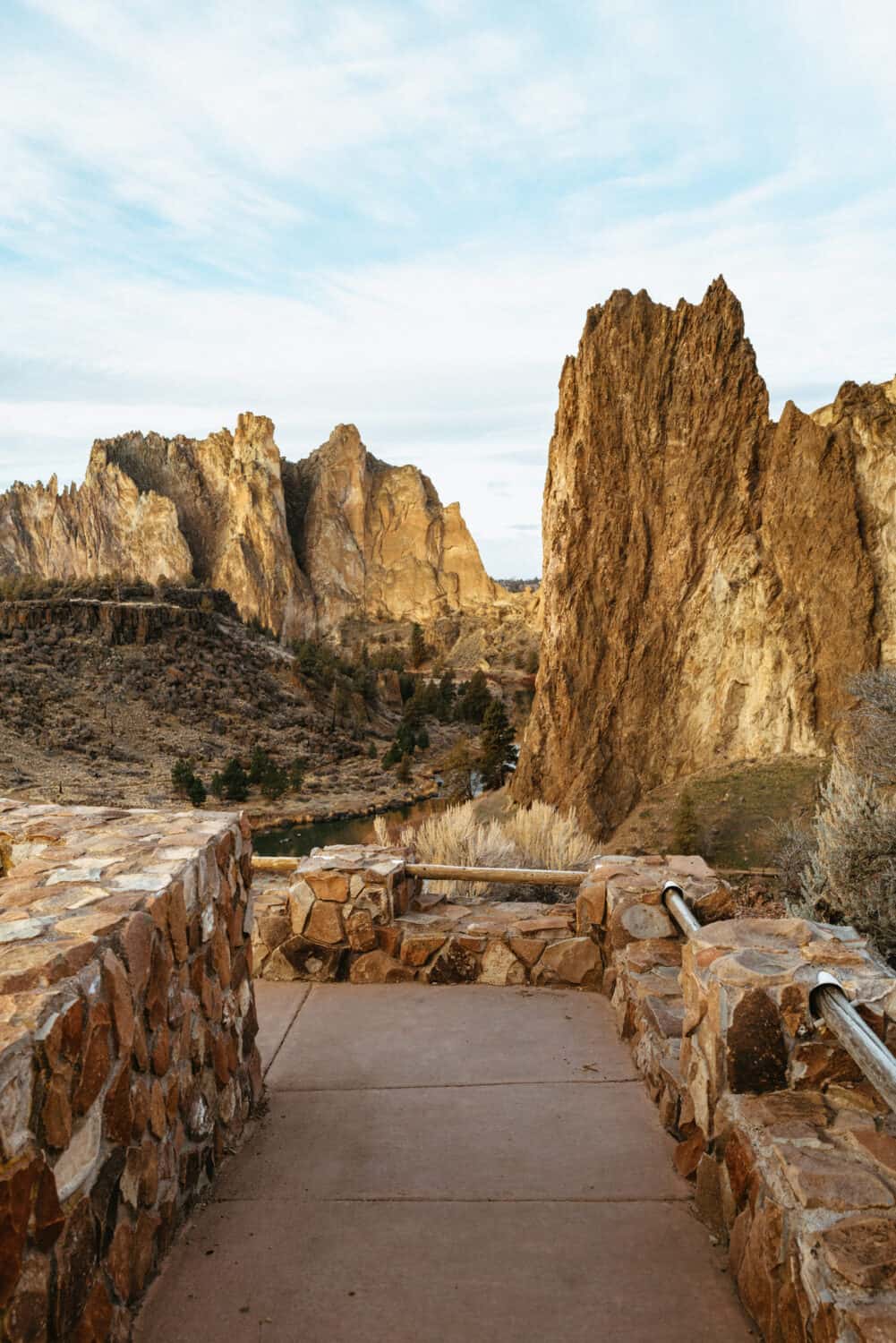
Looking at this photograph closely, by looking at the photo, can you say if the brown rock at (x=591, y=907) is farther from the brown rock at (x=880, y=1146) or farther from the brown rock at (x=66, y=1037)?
the brown rock at (x=66, y=1037)

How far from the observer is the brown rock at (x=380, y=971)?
543 cm

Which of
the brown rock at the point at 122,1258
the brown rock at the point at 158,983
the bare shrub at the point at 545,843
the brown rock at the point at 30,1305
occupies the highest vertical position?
the brown rock at the point at 158,983

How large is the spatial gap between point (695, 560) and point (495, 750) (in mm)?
11992

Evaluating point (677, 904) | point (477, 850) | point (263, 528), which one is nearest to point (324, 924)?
point (677, 904)

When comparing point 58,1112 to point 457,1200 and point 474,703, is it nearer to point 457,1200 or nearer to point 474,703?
point 457,1200

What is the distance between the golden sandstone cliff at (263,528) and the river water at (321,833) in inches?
2537

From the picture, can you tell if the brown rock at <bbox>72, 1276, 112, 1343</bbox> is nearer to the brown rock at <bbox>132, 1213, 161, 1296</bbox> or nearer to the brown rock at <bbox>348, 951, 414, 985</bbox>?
the brown rock at <bbox>132, 1213, 161, 1296</bbox>

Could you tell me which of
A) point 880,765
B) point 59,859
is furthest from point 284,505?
point 59,859

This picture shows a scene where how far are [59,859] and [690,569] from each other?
1042 inches

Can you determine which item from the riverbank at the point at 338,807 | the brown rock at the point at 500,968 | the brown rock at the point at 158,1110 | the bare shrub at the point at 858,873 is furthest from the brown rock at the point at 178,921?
the riverbank at the point at 338,807

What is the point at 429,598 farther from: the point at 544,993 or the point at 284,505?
the point at 544,993

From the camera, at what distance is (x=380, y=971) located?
5441 millimetres

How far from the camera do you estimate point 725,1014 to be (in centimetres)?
289

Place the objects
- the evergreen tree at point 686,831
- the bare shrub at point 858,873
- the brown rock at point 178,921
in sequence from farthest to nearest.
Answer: the evergreen tree at point 686,831 < the bare shrub at point 858,873 < the brown rock at point 178,921
